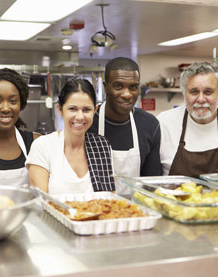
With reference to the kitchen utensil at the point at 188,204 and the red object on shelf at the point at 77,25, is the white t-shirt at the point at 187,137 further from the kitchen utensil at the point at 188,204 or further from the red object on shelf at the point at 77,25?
the red object on shelf at the point at 77,25

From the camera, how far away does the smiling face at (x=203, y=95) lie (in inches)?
108

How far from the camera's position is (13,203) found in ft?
4.68

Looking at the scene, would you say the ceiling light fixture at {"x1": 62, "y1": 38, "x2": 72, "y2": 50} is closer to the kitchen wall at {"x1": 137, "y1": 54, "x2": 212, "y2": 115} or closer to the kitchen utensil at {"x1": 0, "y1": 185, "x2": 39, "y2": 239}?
the kitchen wall at {"x1": 137, "y1": 54, "x2": 212, "y2": 115}

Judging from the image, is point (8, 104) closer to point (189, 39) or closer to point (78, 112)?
point (78, 112)

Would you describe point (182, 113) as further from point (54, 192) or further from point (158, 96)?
point (158, 96)

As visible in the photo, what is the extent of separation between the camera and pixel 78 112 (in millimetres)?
2279

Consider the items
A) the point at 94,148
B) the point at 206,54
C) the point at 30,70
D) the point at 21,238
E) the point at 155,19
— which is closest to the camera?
the point at 21,238

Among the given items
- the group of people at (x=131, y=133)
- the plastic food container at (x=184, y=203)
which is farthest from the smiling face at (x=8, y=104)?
the plastic food container at (x=184, y=203)

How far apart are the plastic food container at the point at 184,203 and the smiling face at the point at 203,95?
962 mm

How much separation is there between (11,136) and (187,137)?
3.82 feet

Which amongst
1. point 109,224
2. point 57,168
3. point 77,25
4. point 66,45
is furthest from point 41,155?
point 66,45

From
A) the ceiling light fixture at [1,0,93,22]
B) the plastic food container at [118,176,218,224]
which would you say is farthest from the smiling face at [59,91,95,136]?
the ceiling light fixture at [1,0,93,22]

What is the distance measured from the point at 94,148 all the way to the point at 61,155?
200 mm

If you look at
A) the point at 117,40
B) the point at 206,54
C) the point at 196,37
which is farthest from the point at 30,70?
the point at 206,54
